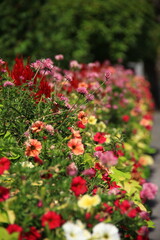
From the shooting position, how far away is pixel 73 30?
1036 centimetres

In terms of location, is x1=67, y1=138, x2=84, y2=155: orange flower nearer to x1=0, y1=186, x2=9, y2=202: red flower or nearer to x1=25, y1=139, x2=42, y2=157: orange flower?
x1=25, y1=139, x2=42, y2=157: orange flower

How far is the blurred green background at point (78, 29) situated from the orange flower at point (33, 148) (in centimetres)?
532

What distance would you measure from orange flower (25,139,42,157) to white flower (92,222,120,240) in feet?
2.36

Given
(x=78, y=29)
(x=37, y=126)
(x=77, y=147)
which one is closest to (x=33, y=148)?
(x=37, y=126)

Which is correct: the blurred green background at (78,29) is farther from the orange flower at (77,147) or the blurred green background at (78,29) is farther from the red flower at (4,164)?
the red flower at (4,164)

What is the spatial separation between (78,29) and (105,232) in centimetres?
939

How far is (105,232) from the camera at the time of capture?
1941 millimetres

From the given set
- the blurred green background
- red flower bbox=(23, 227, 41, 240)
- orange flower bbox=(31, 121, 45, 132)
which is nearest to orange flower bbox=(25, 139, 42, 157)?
orange flower bbox=(31, 121, 45, 132)

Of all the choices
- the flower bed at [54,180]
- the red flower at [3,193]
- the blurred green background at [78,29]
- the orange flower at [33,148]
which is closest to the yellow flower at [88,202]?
the flower bed at [54,180]

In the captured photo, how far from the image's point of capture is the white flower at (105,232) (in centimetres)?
193

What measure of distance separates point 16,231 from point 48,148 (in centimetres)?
78

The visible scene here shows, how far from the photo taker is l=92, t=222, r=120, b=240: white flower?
1930 millimetres

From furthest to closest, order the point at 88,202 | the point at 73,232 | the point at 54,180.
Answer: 1. the point at 54,180
2. the point at 88,202
3. the point at 73,232

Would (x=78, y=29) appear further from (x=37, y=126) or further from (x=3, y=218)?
(x=3, y=218)
